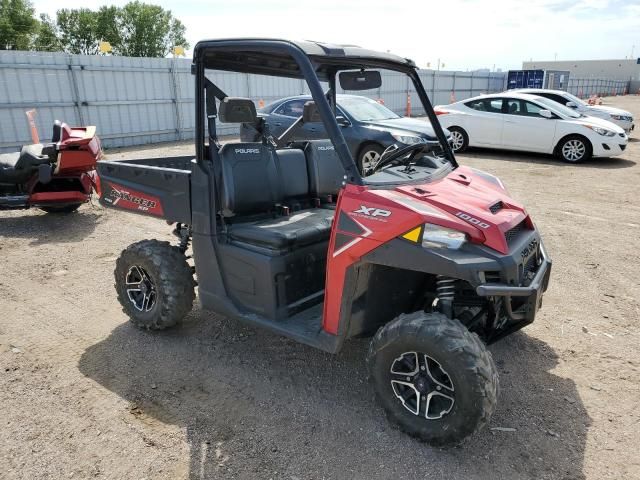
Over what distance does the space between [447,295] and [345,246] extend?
626 mm

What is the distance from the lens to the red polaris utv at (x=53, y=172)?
6688 millimetres

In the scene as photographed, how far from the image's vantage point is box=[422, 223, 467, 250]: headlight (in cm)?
260

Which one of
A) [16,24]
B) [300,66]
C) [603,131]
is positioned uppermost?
[16,24]

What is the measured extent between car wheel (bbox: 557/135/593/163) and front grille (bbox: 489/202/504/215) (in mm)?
9743

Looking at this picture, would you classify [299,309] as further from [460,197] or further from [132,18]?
[132,18]

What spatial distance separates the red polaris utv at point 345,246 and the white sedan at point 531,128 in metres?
9.04

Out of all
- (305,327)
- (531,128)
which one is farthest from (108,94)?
(305,327)

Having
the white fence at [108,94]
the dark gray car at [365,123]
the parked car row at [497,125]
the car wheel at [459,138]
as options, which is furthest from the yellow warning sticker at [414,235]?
the car wheel at [459,138]

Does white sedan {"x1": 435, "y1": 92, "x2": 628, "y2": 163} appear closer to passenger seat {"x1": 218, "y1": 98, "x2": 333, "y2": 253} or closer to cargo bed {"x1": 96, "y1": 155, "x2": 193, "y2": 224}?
passenger seat {"x1": 218, "y1": 98, "x2": 333, "y2": 253}

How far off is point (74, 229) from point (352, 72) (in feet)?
16.0

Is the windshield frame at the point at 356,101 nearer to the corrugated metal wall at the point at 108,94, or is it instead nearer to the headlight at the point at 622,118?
the corrugated metal wall at the point at 108,94

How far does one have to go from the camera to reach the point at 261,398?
3199mm

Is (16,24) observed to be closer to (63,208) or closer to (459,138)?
(459,138)

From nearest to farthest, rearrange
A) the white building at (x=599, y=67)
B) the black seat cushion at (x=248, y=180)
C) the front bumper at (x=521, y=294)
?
the front bumper at (x=521, y=294) < the black seat cushion at (x=248, y=180) < the white building at (x=599, y=67)
